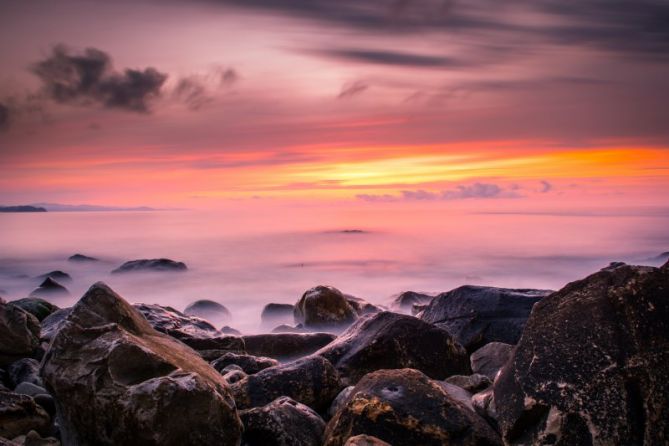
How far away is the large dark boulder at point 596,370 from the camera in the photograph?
4.14 meters

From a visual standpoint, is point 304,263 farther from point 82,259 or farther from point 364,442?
point 364,442

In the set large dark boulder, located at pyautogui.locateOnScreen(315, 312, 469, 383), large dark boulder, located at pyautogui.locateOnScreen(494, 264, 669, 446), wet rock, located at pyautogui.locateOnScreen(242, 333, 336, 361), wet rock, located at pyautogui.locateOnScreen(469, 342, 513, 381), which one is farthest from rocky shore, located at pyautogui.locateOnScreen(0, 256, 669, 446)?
wet rock, located at pyautogui.locateOnScreen(242, 333, 336, 361)

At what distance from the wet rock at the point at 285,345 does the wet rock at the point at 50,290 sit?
43.7 feet

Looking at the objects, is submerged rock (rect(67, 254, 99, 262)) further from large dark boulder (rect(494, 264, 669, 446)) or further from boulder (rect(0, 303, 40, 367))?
large dark boulder (rect(494, 264, 669, 446))

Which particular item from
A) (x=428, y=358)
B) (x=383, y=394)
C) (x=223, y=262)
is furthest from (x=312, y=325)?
(x=223, y=262)

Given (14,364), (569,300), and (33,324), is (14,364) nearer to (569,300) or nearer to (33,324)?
(33,324)

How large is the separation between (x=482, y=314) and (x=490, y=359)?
1973mm

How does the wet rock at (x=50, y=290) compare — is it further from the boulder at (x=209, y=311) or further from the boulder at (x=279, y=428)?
the boulder at (x=279, y=428)

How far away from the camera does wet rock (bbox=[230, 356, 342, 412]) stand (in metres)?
5.91

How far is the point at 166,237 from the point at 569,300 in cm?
5426

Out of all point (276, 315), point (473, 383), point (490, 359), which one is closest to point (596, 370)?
point (473, 383)

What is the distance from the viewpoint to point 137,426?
418 centimetres

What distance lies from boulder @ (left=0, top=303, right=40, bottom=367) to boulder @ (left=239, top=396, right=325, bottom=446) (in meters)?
3.72

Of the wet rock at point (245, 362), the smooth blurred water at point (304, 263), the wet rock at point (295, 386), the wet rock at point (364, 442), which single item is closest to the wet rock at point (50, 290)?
the smooth blurred water at point (304, 263)
